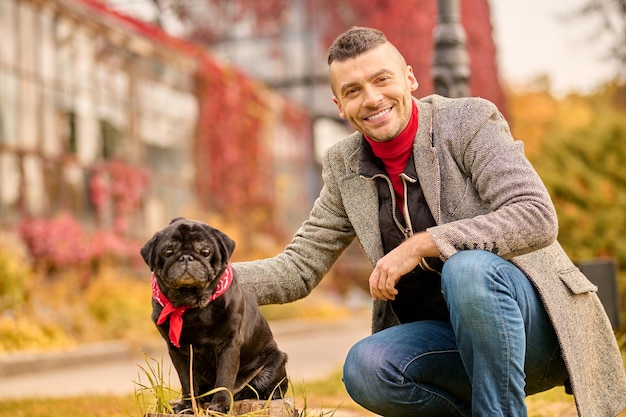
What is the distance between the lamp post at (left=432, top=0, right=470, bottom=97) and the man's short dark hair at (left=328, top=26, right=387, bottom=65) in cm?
365

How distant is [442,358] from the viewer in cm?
364

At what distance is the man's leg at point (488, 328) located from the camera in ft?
10.5

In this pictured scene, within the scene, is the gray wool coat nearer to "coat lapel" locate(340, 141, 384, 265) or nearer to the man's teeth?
"coat lapel" locate(340, 141, 384, 265)

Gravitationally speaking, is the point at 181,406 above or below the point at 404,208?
below

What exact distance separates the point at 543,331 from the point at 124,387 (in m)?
5.63

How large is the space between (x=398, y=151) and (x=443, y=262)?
522mm

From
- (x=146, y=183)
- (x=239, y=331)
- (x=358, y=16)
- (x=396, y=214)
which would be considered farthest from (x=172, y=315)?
(x=358, y=16)

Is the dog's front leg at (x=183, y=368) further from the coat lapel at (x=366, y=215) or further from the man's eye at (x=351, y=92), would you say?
the man's eye at (x=351, y=92)

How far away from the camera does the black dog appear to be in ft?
9.98

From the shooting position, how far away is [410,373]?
3.56 metres

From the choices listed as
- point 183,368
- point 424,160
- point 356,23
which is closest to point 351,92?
point 424,160

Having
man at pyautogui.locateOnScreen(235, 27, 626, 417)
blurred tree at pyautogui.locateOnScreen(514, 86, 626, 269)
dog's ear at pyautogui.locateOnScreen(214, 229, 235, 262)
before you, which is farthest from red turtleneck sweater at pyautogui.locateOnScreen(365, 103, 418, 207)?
blurred tree at pyautogui.locateOnScreen(514, 86, 626, 269)

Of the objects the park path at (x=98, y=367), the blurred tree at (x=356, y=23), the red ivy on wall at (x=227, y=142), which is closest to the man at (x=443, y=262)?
the park path at (x=98, y=367)

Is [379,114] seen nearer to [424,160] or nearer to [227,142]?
[424,160]
